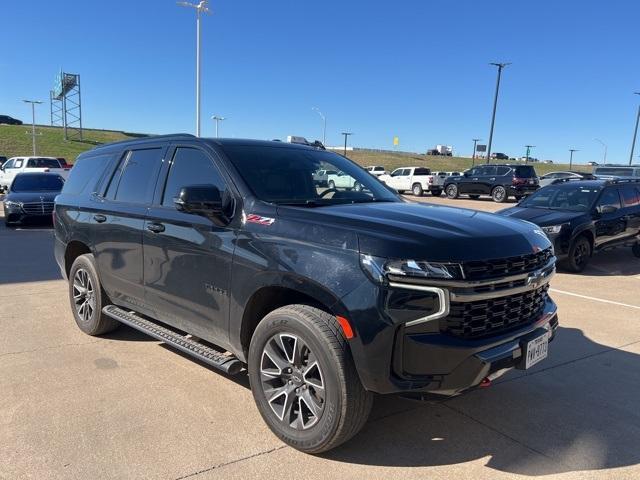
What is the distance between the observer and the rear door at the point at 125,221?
4438mm

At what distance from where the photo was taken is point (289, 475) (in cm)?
297

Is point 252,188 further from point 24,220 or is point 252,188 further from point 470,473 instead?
point 24,220

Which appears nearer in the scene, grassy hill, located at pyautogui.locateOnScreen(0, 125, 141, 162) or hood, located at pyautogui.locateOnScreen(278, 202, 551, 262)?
hood, located at pyautogui.locateOnScreen(278, 202, 551, 262)

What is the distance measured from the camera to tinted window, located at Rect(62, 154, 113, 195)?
5309 millimetres

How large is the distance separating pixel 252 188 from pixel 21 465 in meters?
2.13

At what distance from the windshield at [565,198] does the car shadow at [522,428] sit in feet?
20.9

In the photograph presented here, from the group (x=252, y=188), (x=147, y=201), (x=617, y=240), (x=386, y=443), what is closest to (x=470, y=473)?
(x=386, y=443)

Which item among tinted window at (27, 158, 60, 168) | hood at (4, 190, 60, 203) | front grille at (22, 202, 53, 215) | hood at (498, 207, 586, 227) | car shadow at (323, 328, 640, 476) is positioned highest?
hood at (498, 207, 586, 227)

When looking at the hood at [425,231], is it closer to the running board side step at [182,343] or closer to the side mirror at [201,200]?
the side mirror at [201,200]

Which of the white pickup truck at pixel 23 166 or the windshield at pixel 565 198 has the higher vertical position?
the windshield at pixel 565 198

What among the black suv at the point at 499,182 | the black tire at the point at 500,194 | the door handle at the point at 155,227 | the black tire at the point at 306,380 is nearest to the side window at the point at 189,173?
the door handle at the point at 155,227

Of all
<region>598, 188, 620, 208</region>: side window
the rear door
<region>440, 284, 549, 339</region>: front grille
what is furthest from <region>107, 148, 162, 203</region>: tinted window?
<region>598, 188, 620, 208</region>: side window

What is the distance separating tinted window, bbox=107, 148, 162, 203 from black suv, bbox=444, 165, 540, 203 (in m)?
24.6

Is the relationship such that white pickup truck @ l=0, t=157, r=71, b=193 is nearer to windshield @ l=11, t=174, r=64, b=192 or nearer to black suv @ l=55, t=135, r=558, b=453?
windshield @ l=11, t=174, r=64, b=192
